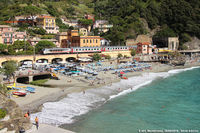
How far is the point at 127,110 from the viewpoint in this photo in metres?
32.9

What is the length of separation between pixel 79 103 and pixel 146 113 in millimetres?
10293

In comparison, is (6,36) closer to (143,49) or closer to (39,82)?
(39,82)

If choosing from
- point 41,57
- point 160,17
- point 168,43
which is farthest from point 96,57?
point 160,17

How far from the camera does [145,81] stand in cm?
5269

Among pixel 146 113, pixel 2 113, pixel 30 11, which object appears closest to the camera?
pixel 2 113

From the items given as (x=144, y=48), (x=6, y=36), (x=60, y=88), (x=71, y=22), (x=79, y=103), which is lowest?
(x=79, y=103)

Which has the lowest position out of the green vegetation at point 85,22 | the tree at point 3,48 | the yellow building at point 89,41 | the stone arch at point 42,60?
the stone arch at point 42,60

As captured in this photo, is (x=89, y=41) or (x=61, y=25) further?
(x=61, y=25)

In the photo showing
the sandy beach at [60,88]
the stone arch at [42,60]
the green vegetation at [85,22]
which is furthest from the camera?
the green vegetation at [85,22]

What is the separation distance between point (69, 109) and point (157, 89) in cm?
2197

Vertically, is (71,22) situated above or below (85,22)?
above

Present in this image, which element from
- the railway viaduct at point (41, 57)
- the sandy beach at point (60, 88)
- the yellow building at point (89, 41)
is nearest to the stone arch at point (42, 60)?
the railway viaduct at point (41, 57)

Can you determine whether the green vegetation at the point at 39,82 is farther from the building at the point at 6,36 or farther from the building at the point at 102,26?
the building at the point at 102,26

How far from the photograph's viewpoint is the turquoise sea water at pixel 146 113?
27.2 m
